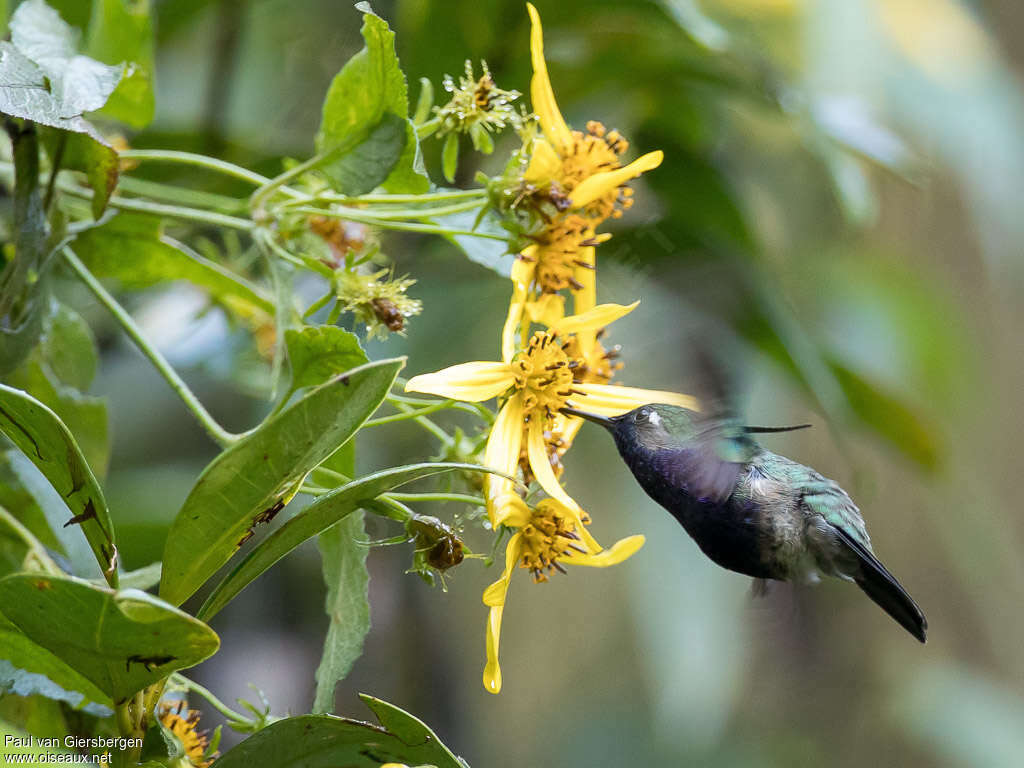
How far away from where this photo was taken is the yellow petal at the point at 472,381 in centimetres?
52

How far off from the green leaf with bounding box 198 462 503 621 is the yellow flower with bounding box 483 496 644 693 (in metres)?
0.12

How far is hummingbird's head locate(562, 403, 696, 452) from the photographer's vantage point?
→ 593mm

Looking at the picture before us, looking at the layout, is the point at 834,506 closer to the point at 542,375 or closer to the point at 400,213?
the point at 542,375

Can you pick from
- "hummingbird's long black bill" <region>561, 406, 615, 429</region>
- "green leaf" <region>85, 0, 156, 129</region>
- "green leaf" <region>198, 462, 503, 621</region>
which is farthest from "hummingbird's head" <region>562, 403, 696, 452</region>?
"green leaf" <region>85, 0, 156, 129</region>

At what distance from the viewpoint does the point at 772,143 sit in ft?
4.82

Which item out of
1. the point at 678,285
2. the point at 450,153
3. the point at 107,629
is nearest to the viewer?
the point at 107,629

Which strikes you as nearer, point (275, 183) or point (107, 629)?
point (107, 629)

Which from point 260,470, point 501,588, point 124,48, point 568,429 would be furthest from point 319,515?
point 124,48

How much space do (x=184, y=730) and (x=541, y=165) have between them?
34cm

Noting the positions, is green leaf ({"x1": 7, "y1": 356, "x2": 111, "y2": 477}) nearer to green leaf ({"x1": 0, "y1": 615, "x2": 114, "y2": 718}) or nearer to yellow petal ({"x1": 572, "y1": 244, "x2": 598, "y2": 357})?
green leaf ({"x1": 0, "y1": 615, "x2": 114, "y2": 718})

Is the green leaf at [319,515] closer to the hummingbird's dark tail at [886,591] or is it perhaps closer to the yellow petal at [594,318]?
the yellow petal at [594,318]

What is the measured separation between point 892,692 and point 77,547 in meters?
2.33

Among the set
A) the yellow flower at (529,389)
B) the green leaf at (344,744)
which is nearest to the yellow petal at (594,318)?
the yellow flower at (529,389)

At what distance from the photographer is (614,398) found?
613mm
